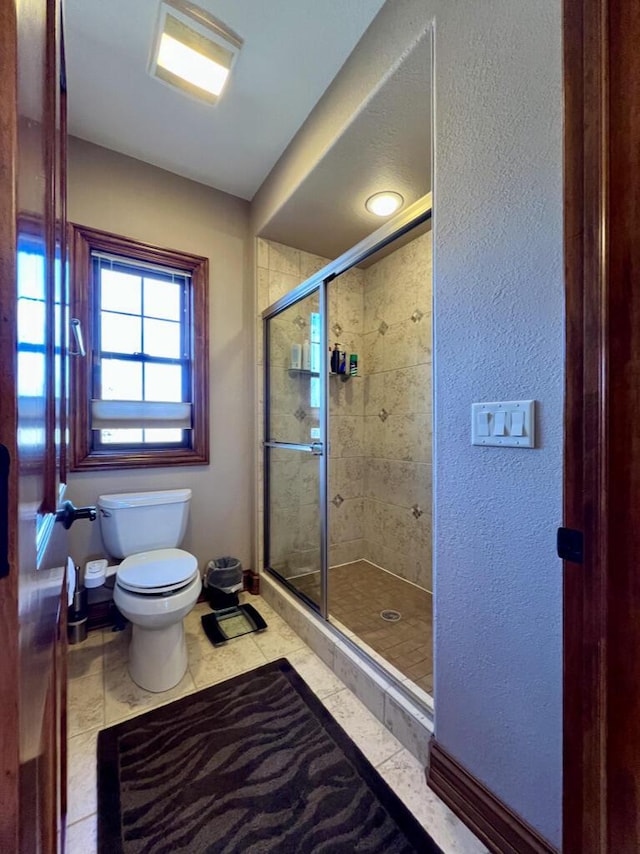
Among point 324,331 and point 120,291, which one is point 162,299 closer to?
point 120,291

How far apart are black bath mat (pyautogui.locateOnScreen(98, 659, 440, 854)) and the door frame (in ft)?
2.12

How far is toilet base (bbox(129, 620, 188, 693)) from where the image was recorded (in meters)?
1.46

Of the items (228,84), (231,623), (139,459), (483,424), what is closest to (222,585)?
(231,623)

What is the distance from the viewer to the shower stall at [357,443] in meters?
1.83

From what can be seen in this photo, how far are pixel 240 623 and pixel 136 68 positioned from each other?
271 cm

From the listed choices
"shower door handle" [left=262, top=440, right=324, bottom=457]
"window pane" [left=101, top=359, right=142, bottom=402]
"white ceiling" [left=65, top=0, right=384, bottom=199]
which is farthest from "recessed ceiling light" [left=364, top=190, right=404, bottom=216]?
"window pane" [left=101, top=359, right=142, bottom=402]

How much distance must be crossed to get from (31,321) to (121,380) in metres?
1.86

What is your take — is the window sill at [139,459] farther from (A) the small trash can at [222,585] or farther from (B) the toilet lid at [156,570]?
(A) the small trash can at [222,585]

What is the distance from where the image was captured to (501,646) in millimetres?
894

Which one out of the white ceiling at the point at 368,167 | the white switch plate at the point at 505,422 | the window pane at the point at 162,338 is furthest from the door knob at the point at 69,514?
the white ceiling at the point at 368,167

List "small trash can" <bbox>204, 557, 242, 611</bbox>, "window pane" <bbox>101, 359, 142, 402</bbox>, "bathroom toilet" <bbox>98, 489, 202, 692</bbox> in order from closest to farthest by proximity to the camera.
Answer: "bathroom toilet" <bbox>98, 489, 202, 692</bbox> < "window pane" <bbox>101, 359, 142, 402</bbox> < "small trash can" <bbox>204, 557, 242, 611</bbox>

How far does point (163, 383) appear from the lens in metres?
2.13

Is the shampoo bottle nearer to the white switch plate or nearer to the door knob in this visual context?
the white switch plate

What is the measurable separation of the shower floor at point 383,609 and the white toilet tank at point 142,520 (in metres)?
0.77
